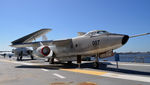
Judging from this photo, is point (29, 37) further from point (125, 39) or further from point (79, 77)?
point (125, 39)

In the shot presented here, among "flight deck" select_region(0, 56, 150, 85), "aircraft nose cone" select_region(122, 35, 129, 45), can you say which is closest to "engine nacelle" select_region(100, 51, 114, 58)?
"flight deck" select_region(0, 56, 150, 85)

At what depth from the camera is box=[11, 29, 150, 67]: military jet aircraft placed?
10383 millimetres

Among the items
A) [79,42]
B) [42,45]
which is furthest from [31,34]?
[79,42]

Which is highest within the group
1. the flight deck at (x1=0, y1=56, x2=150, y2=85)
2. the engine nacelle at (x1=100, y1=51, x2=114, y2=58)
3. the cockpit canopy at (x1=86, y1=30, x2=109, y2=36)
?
the cockpit canopy at (x1=86, y1=30, x2=109, y2=36)

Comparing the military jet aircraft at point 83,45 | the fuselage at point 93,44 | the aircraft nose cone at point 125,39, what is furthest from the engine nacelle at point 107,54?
the aircraft nose cone at point 125,39

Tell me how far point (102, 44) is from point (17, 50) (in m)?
33.4

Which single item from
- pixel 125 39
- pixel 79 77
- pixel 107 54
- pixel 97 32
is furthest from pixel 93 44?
pixel 79 77

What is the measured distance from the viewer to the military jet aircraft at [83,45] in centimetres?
1038

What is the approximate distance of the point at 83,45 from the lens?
1273 centimetres

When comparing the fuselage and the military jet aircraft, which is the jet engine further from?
the fuselage

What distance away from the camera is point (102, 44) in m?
10.9

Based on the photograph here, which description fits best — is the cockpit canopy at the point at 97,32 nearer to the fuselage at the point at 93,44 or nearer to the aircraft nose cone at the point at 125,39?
the fuselage at the point at 93,44

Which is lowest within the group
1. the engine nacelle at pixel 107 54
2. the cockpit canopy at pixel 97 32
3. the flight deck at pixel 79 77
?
the flight deck at pixel 79 77

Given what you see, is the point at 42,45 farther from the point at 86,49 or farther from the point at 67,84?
the point at 67,84
